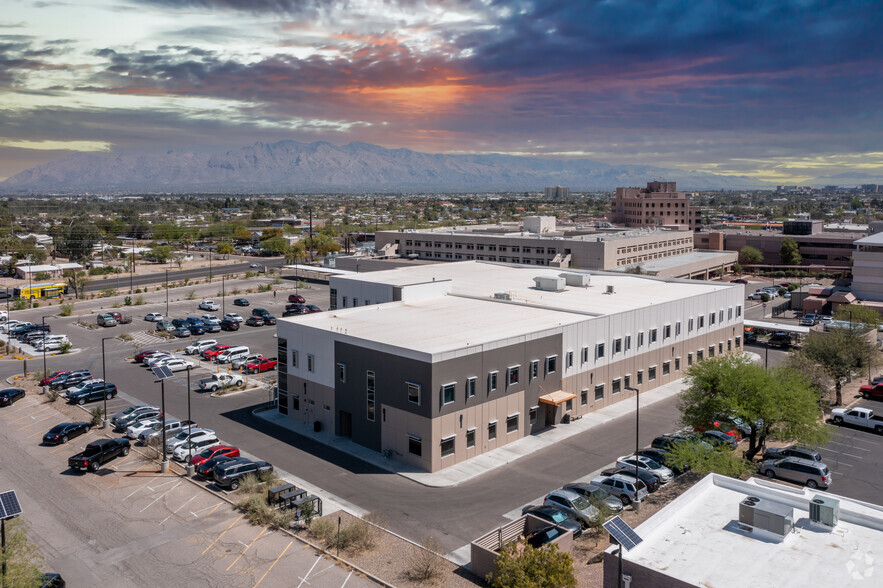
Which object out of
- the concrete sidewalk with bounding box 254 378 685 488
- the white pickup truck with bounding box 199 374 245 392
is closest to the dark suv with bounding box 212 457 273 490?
the concrete sidewalk with bounding box 254 378 685 488

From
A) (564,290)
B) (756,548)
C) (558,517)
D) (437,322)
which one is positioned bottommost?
(558,517)

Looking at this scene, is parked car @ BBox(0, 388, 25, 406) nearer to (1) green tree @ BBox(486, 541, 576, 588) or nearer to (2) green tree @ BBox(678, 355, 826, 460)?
(1) green tree @ BBox(486, 541, 576, 588)

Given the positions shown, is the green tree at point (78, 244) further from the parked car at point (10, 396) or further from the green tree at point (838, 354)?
the green tree at point (838, 354)

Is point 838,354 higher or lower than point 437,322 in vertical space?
lower

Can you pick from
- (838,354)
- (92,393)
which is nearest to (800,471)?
(838,354)

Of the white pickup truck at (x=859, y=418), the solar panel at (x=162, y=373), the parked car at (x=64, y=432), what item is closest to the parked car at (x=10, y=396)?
the parked car at (x=64, y=432)

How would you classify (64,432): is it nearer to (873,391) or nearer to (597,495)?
(597,495)

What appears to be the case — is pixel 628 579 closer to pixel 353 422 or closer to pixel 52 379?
pixel 353 422
